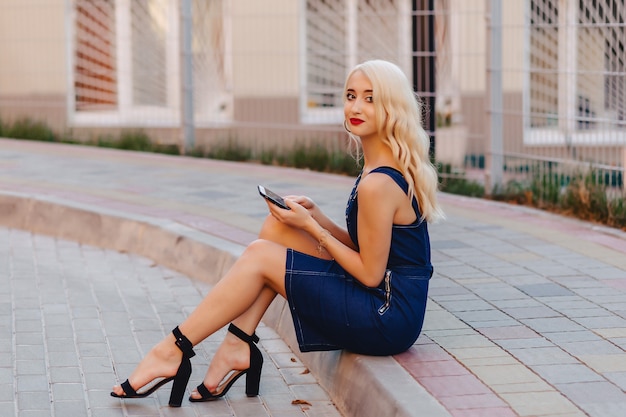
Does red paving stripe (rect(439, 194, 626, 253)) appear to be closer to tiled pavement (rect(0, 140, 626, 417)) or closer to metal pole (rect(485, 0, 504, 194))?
tiled pavement (rect(0, 140, 626, 417))

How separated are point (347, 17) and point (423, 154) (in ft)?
24.2

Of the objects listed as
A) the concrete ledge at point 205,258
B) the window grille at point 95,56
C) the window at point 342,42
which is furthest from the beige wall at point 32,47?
the concrete ledge at point 205,258

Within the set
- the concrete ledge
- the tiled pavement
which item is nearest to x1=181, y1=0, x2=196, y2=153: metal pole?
the tiled pavement

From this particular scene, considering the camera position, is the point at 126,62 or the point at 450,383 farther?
the point at 126,62

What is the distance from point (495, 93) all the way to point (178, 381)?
5267mm

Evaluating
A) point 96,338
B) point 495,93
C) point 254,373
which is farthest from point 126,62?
point 254,373

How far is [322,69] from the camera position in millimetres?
11570

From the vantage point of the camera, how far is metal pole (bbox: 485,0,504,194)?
904 centimetres

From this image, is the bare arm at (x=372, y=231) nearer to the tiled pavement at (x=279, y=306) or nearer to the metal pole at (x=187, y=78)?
the tiled pavement at (x=279, y=306)

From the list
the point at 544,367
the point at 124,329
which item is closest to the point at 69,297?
the point at 124,329

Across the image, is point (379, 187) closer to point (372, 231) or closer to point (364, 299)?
point (372, 231)

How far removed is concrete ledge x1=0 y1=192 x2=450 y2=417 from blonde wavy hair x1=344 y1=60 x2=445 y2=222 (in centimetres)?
64

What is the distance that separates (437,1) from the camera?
10523 millimetres

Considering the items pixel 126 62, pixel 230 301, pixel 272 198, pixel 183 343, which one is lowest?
pixel 183 343
